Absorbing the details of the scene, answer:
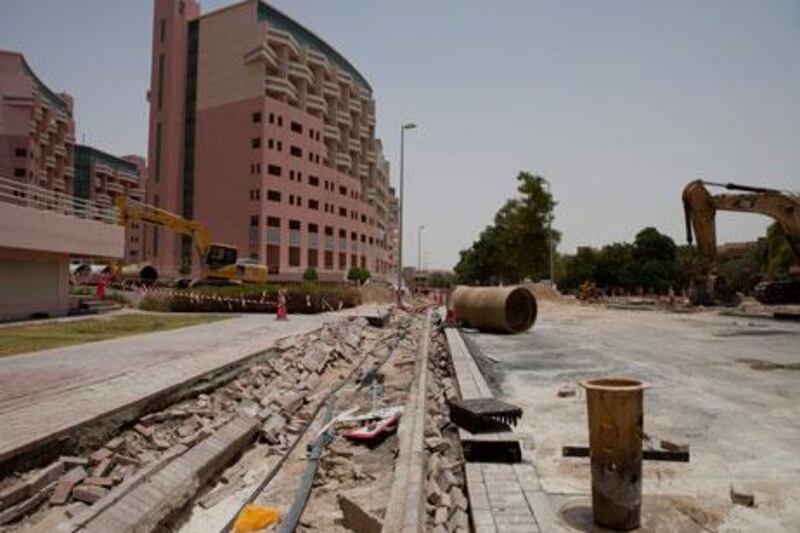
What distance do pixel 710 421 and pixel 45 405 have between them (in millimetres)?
8257

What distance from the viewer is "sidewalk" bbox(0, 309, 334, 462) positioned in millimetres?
6465

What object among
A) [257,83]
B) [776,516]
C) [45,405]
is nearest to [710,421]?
[776,516]

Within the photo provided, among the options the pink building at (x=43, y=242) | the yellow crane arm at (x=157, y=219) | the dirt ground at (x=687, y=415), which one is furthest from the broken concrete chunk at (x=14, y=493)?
the yellow crane arm at (x=157, y=219)

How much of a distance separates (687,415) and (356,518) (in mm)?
4611

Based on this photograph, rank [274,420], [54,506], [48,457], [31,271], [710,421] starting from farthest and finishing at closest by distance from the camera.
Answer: [31,271]
[274,420]
[710,421]
[48,457]
[54,506]

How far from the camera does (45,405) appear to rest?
7289 millimetres

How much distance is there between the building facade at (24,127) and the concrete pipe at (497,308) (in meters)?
69.8

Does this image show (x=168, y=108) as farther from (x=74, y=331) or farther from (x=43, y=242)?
(x=74, y=331)

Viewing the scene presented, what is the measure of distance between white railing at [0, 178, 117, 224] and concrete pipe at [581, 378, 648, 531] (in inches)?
789

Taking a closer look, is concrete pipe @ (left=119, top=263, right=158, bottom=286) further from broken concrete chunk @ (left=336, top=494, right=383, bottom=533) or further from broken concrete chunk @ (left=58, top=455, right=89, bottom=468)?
broken concrete chunk @ (left=336, top=494, right=383, bottom=533)

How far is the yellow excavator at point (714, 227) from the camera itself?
2519 centimetres

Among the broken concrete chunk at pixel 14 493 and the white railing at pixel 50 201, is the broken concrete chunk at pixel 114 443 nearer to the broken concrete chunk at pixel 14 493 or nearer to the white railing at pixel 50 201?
the broken concrete chunk at pixel 14 493

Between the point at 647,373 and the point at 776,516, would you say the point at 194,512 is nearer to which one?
the point at 776,516

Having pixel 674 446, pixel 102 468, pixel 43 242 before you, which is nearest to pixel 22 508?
pixel 102 468
